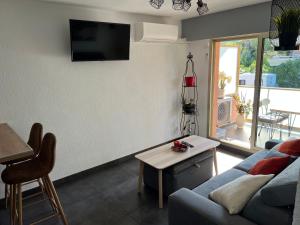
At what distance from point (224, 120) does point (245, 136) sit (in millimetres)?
644

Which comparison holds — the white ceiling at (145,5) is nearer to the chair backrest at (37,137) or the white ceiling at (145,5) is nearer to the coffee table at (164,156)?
the chair backrest at (37,137)

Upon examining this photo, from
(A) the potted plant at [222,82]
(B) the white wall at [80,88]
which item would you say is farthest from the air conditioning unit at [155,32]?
(A) the potted plant at [222,82]

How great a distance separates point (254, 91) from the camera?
12.3ft

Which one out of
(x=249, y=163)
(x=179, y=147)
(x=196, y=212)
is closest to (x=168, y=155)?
(x=179, y=147)

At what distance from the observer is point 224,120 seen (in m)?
4.96

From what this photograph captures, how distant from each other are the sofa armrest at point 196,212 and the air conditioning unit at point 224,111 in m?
3.17

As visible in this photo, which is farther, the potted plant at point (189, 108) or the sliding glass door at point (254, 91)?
the potted plant at point (189, 108)

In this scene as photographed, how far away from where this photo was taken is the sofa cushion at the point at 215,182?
211 centimetres

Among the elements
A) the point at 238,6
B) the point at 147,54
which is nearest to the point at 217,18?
the point at 238,6

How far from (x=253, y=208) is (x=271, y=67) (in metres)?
2.67

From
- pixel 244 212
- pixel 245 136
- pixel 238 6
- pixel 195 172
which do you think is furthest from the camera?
pixel 245 136

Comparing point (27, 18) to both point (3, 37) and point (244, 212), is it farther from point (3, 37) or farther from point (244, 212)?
point (244, 212)

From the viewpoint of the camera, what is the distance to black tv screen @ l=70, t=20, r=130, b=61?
2906mm

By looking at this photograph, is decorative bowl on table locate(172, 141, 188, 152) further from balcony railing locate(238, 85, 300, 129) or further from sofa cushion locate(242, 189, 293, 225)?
balcony railing locate(238, 85, 300, 129)
